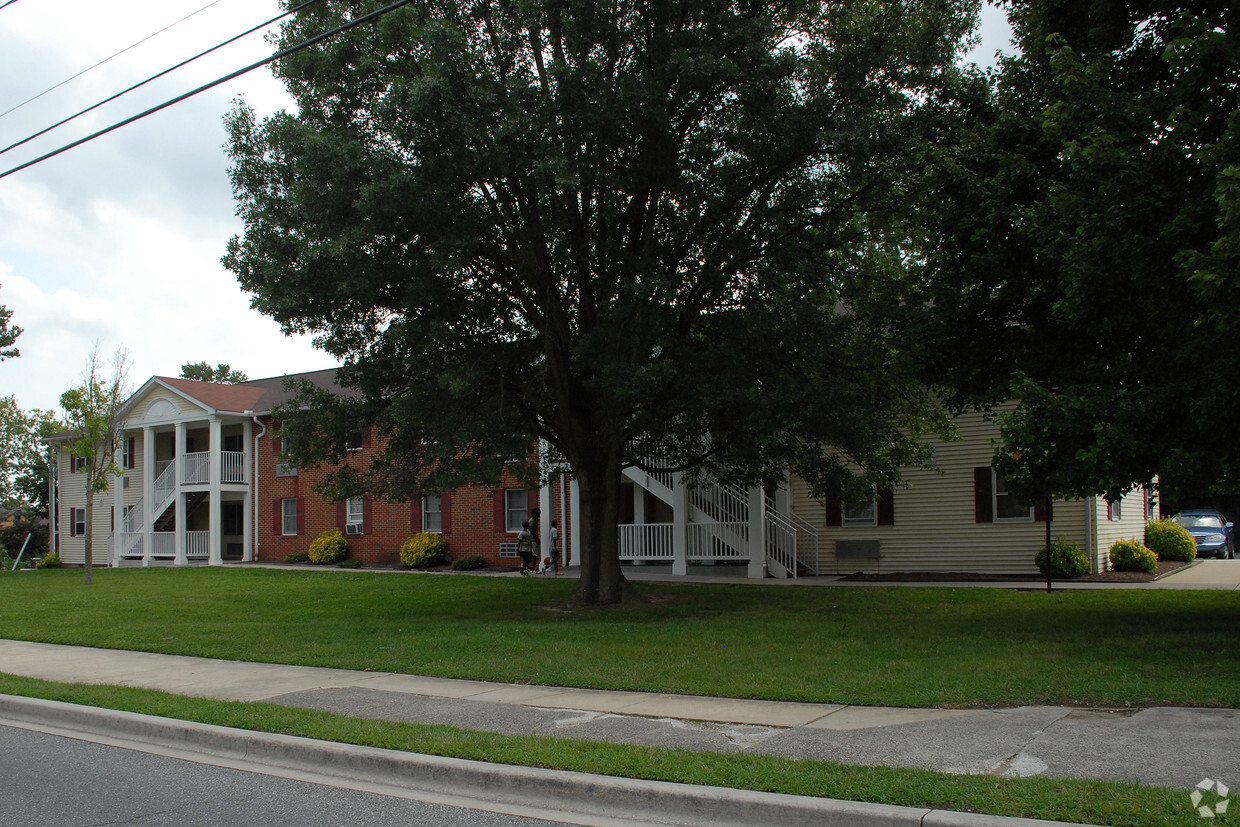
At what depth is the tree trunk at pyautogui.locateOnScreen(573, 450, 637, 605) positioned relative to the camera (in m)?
16.3

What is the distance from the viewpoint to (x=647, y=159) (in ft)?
45.5

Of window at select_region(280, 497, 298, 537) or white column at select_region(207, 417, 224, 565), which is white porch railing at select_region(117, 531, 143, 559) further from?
window at select_region(280, 497, 298, 537)

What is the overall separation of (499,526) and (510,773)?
21.8 meters

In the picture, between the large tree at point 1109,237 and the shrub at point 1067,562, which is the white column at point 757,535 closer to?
the shrub at point 1067,562

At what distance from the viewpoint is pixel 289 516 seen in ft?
111

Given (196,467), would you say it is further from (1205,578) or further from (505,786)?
(505,786)

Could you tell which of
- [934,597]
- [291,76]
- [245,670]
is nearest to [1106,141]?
[934,597]

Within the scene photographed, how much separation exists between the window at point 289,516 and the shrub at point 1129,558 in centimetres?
2509

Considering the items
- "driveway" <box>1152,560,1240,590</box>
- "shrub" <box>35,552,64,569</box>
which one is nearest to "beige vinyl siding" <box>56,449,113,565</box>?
"shrub" <box>35,552,64,569</box>

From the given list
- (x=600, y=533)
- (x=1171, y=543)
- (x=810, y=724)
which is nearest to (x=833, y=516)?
(x=600, y=533)

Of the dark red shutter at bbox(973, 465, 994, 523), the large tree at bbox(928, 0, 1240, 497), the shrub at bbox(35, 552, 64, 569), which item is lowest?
the shrub at bbox(35, 552, 64, 569)

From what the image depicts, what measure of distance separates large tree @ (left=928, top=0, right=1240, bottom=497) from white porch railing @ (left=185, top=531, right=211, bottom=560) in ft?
98.2

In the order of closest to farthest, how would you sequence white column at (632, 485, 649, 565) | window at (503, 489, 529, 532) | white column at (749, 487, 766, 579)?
white column at (749, 487, 766, 579) → white column at (632, 485, 649, 565) → window at (503, 489, 529, 532)

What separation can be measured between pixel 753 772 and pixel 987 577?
52.1 feet
